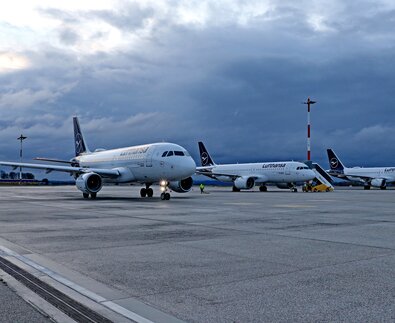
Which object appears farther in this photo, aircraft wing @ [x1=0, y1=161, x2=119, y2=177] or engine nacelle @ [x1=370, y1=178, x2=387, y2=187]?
engine nacelle @ [x1=370, y1=178, x2=387, y2=187]

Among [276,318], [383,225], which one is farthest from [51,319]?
[383,225]

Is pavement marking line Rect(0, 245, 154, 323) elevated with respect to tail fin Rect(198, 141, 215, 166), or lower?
lower

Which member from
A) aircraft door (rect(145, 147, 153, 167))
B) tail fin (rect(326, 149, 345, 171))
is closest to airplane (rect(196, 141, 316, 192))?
aircraft door (rect(145, 147, 153, 167))

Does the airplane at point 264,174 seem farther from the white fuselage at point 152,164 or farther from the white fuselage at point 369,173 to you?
the white fuselage at point 152,164

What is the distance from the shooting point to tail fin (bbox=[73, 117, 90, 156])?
45897mm

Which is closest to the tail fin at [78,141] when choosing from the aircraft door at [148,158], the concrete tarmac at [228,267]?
the aircraft door at [148,158]

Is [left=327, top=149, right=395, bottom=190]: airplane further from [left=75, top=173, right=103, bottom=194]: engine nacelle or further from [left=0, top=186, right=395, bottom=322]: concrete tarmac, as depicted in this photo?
[left=0, top=186, right=395, bottom=322]: concrete tarmac

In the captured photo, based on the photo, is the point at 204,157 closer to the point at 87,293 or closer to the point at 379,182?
the point at 379,182

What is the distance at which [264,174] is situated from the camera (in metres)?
52.5

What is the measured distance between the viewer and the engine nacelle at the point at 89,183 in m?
29.2

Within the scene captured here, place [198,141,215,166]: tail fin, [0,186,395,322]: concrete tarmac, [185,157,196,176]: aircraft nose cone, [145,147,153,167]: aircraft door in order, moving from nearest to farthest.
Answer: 1. [0,186,395,322]: concrete tarmac
2. [185,157,196,176]: aircraft nose cone
3. [145,147,153,167]: aircraft door
4. [198,141,215,166]: tail fin

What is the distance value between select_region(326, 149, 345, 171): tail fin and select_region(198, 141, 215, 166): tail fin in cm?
2450

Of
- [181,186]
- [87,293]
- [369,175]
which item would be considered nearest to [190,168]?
[181,186]

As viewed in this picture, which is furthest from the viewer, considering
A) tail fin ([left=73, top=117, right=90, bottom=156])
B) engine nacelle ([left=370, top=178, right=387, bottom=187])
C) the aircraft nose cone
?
engine nacelle ([left=370, top=178, right=387, bottom=187])
